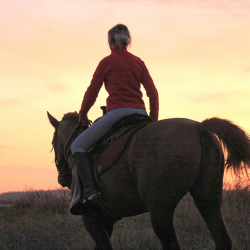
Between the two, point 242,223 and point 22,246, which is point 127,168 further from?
point 242,223

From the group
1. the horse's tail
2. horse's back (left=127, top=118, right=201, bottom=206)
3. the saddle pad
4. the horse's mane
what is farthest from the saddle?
the horse's mane

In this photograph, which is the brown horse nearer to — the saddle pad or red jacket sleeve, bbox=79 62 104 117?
the saddle pad

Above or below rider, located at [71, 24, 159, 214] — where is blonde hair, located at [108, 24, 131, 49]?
above

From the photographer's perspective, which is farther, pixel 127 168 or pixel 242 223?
pixel 242 223

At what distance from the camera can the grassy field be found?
22.5ft

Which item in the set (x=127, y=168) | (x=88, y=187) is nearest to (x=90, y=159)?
(x=88, y=187)

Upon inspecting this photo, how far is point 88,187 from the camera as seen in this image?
477cm

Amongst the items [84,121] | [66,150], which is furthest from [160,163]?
[66,150]

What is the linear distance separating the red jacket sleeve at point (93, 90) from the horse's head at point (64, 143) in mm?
637

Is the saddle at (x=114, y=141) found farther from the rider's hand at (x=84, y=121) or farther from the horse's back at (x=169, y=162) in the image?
the rider's hand at (x=84, y=121)

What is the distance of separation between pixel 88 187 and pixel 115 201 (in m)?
0.41

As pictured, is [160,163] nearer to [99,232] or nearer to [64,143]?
[99,232]

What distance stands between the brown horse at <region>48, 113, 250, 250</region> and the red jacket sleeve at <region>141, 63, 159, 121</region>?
0.91 metres

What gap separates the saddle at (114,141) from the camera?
15.1 ft
